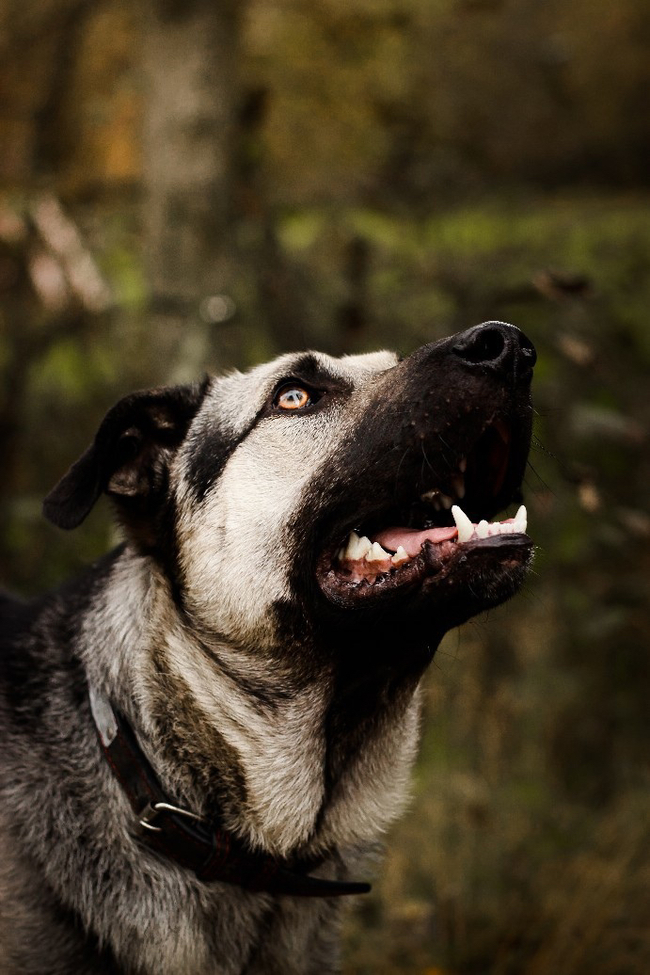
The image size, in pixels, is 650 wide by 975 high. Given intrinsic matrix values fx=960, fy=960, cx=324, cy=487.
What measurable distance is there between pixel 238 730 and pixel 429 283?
425 centimetres

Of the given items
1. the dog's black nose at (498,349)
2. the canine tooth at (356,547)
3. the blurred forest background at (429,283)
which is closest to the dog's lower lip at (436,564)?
the canine tooth at (356,547)

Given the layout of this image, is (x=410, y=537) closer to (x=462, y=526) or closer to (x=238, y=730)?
(x=462, y=526)

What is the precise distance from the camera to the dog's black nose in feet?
8.70

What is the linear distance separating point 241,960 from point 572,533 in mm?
3174

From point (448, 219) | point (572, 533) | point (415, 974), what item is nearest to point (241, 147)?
point (448, 219)

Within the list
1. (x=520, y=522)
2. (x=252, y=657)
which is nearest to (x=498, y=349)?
(x=520, y=522)

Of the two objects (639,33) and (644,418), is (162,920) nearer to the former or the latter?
(644,418)

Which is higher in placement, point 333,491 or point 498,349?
point 498,349

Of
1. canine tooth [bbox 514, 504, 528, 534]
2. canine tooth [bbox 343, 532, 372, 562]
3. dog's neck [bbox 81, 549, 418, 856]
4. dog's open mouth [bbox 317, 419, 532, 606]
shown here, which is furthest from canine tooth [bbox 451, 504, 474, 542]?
dog's neck [bbox 81, 549, 418, 856]

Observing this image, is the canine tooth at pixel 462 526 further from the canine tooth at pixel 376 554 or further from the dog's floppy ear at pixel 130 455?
the dog's floppy ear at pixel 130 455

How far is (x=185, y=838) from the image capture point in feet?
8.77

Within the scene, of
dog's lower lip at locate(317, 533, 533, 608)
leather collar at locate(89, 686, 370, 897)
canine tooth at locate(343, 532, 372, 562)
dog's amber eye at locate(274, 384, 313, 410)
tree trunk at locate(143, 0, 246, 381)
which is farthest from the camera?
tree trunk at locate(143, 0, 246, 381)

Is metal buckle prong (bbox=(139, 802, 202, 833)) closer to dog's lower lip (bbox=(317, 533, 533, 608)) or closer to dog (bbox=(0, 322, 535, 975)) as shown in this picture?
dog (bbox=(0, 322, 535, 975))

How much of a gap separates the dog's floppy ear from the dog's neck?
11.1 inches
